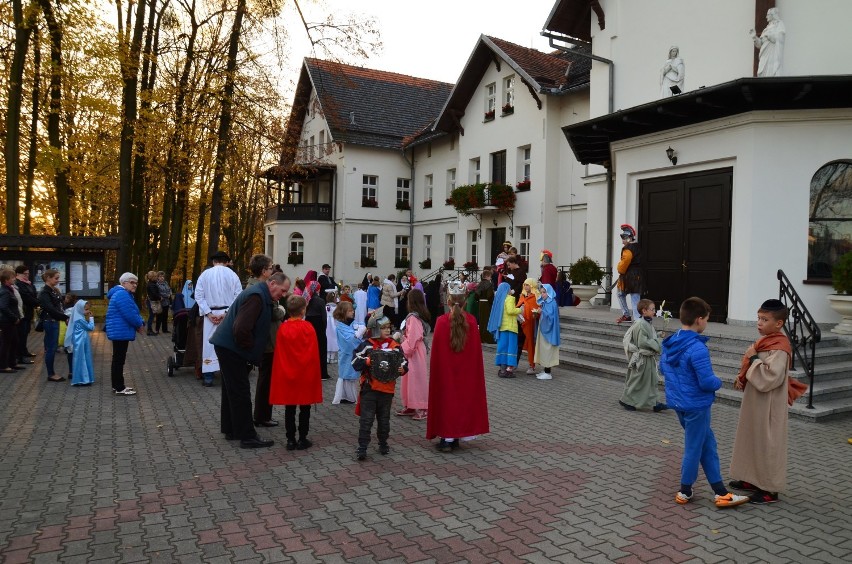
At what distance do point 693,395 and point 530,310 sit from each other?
666 centimetres

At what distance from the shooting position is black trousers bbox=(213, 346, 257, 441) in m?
6.87

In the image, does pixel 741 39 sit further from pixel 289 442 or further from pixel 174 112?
pixel 174 112

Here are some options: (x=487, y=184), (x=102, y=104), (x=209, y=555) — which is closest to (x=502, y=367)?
(x=209, y=555)

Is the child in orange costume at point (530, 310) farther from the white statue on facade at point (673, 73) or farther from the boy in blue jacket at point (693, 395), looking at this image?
the boy in blue jacket at point (693, 395)

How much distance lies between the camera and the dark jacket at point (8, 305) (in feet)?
36.0

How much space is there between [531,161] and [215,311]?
61.1 feet

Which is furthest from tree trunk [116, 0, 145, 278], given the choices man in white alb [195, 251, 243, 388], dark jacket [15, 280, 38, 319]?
man in white alb [195, 251, 243, 388]

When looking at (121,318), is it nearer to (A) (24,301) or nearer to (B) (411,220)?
(A) (24,301)

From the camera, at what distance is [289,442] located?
6.79 metres

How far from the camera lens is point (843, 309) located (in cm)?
1111

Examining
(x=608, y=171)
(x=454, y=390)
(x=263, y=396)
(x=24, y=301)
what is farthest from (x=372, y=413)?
(x=608, y=171)

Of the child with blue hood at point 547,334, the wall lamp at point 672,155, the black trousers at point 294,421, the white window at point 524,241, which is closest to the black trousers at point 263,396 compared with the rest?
the black trousers at point 294,421

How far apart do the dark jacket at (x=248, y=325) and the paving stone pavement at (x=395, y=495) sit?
1093 millimetres

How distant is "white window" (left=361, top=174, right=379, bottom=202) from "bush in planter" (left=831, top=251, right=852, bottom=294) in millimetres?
26757
